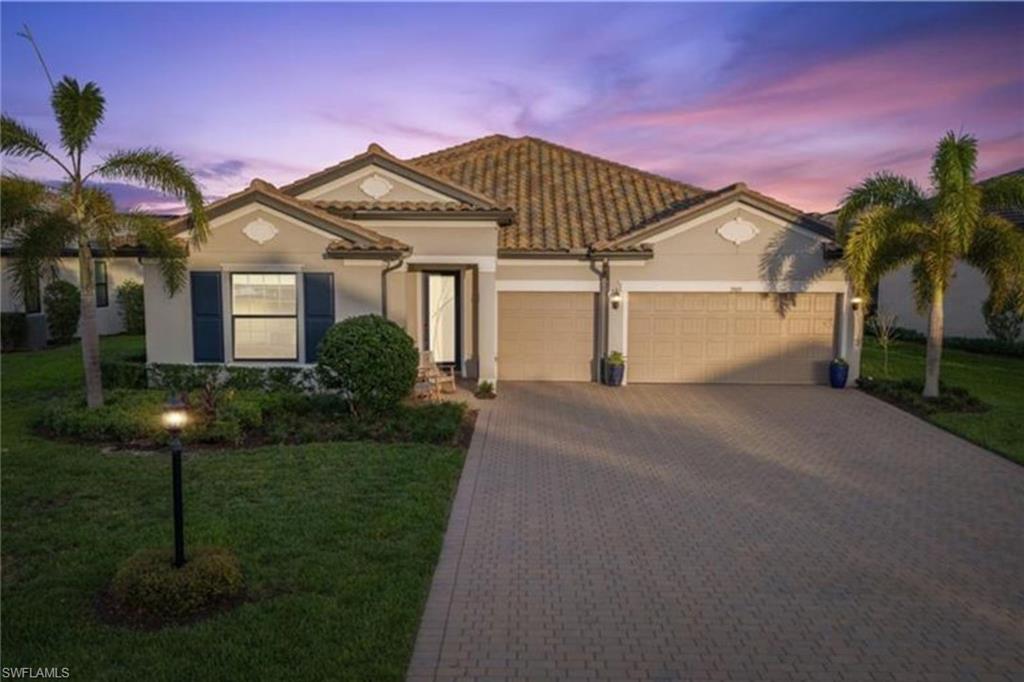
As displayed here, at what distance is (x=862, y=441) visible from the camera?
37.2 ft

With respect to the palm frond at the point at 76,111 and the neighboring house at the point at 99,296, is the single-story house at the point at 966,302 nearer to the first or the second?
the palm frond at the point at 76,111

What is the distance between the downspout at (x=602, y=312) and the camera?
642 inches

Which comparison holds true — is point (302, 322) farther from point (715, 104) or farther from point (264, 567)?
point (715, 104)

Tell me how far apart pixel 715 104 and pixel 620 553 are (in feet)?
38.7

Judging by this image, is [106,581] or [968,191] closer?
[106,581]

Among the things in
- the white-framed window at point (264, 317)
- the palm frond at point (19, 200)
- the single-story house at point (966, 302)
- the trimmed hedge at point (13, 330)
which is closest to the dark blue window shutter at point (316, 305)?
the white-framed window at point (264, 317)

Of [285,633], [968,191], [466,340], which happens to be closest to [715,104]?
[968,191]

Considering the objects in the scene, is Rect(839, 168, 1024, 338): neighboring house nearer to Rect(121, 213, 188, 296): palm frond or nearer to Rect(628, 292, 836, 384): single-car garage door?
Rect(628, 292, 836, 384): single-car garage door

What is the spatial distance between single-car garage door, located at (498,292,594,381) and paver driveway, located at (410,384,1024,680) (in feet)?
16.6

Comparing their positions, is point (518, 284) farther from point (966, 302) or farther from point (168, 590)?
point (966, 302)

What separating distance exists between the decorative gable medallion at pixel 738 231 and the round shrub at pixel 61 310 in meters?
20.7

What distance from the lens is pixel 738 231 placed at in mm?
15930

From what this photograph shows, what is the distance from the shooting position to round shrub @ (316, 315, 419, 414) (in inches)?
447

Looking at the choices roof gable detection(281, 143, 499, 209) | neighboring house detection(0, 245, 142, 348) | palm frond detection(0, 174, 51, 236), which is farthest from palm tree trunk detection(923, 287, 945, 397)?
neighboring house detection(0, 245, 142, 348)
